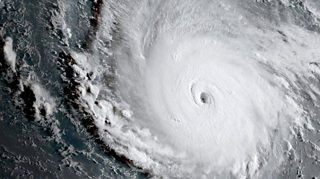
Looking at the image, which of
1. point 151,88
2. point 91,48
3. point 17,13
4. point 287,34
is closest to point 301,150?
point 287,34

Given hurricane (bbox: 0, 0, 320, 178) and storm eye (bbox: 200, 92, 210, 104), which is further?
storm eye (bbox: 200, 92, 210, 104)

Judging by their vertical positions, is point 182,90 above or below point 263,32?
below

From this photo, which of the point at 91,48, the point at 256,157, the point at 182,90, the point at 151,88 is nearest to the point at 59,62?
the point at 91,48

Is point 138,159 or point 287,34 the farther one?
point 287,34

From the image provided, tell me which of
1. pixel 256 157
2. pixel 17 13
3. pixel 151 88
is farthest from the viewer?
pixel 256 157

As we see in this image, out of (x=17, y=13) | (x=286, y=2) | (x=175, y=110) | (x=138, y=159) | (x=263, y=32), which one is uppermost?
(x=286, y=2)

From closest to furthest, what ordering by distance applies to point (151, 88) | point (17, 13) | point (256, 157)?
1. point (17, 13)
2. point (151, 88)
3. point (256, 157)

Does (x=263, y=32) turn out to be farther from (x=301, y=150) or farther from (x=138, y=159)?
(x=138, y=159)

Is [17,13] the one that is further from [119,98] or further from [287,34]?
[287,34]

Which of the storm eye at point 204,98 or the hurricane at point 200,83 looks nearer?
the hurricane at point 200,83
